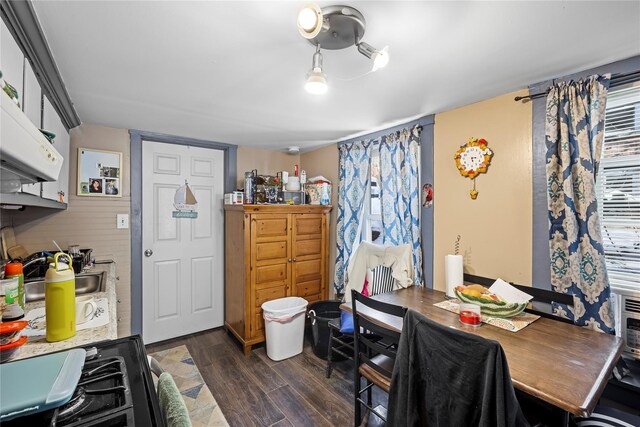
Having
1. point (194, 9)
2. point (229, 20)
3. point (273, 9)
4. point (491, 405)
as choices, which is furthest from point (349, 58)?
point (491, 405)

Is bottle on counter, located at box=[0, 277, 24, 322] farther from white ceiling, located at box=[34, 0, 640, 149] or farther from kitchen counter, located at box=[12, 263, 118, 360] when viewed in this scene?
white ceiling, located at box=[34, 0, 640, 149]

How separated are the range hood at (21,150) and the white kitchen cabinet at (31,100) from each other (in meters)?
0.67

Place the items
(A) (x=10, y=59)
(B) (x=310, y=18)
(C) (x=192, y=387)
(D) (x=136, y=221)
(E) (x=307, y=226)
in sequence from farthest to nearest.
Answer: (E) (x=307, y=226) < (D) (x=136, y=221) < (C) (x=192, y=387) < (A) (x=10, y=59) < (B) (x=310, y=18)

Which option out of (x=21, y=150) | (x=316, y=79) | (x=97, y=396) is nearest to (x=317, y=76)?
(x=316, y=79)

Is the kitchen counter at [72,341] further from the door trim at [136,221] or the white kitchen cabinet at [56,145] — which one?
the door trim at [136,221]

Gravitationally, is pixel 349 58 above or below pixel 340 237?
above

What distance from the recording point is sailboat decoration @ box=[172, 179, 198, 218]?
3107mm

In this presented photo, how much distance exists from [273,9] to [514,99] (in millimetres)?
1657

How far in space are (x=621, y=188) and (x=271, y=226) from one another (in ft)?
8.47

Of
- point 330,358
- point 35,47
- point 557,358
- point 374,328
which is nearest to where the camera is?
point 557,358

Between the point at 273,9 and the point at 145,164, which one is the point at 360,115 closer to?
the point at 273,9

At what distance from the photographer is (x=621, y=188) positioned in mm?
1557

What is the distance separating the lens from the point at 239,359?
2717 millimetres

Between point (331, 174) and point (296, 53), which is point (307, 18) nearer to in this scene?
point (296, 53)
